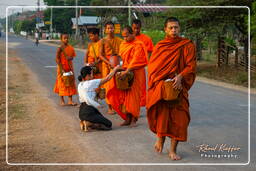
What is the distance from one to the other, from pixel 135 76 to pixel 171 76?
222 centimetres

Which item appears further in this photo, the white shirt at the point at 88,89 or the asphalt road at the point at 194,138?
the white shirt at the point at 88,89

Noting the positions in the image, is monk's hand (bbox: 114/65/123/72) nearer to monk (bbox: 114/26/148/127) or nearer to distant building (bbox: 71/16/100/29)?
monk (bbox: 114/26/148/127)

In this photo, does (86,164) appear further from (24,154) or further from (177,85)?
(177,85)

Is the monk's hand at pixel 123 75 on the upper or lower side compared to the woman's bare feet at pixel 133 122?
upper

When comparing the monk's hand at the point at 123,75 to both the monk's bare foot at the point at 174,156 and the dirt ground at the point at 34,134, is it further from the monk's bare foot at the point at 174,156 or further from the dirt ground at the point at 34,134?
the monk's bare foot at the point at 174,156

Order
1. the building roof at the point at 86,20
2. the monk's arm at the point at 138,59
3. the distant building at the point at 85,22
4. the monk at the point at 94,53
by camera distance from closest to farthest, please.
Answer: the monk's arm at the point at 138,59 < the monk at the point at 94,53 < the distant building at the point at 85,22 < the building roof at the point at 86,20

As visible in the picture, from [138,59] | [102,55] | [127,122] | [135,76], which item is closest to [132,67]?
[138,59]

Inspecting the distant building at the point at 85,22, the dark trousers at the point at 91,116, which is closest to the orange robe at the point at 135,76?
the dark trousers at the point at 91,116

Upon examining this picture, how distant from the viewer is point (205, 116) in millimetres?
8477

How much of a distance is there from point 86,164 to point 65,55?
4637 millimetres

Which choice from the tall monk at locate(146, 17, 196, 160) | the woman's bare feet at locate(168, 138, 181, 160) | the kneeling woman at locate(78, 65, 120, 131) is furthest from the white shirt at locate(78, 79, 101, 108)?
the woman's bare feet at locate(168, 138, 181, 160)

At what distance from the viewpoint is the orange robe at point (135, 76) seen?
7.30 meters

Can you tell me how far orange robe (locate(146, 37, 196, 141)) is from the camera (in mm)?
5332

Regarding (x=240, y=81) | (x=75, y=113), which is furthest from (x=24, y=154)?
(x=240, y=81)
